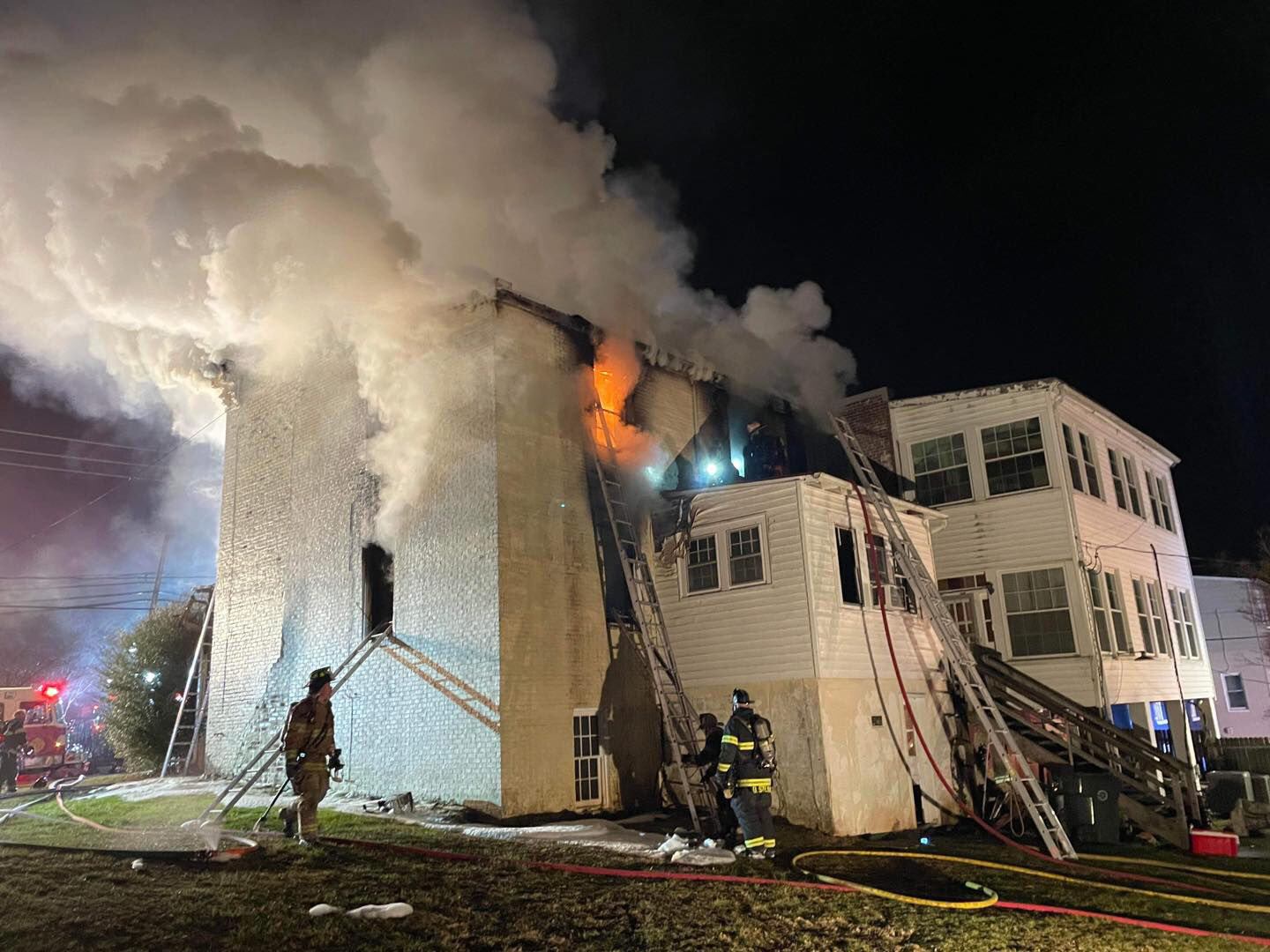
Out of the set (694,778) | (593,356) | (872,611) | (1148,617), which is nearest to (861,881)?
(694,778)

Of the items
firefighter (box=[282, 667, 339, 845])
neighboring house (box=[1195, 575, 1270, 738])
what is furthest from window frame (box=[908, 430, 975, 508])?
neighboring house (box=[1195, 575, 1270, 738])

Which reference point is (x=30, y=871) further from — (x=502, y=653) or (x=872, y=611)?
(x=872, y=611)

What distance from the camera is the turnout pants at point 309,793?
845 centimetres

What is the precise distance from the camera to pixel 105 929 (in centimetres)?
521

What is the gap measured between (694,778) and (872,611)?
12.4ft

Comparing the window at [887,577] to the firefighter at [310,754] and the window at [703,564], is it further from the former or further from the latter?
the firefighter at [310,754]

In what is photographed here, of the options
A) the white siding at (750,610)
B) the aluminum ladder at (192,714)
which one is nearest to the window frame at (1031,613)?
the white siding at (750,610)

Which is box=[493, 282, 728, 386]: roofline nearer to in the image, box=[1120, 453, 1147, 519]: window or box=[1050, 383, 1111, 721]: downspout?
box=[1050, 383, 1111, 721]: downspout

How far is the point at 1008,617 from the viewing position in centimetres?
1630

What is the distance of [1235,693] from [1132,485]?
18157mm

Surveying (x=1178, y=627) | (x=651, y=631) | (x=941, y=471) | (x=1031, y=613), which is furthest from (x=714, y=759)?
(x=1178, y=627)

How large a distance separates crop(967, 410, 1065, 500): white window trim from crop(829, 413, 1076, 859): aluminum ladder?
2.95m

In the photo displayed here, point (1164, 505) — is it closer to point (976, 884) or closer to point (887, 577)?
point (887, 577)

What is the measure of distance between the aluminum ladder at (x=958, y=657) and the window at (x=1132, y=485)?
731 cm
